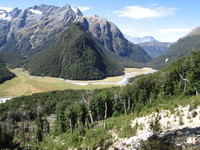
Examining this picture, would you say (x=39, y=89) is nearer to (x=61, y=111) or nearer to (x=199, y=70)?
(x=61, y=111)

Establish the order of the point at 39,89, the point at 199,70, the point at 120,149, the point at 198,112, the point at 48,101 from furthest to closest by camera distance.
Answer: the point at 39,89 → the point at 48,101 → the point at 199,70 → the point at 198,112 → the point at 120,149

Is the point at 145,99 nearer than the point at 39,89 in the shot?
Yes

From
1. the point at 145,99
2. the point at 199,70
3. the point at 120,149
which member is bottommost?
the point at 145,99

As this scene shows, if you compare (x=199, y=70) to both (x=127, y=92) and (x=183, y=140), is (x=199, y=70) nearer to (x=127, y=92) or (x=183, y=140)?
(x=127, y=92)

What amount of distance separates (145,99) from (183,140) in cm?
4731

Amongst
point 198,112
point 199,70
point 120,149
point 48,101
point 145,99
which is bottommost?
point 48,101

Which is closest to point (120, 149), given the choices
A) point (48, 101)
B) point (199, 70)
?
point (199, 70)

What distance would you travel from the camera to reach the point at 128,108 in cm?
5644

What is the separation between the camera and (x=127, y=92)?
6200 cm

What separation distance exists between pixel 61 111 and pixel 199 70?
46350 mm

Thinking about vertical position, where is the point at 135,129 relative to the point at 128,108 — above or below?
above

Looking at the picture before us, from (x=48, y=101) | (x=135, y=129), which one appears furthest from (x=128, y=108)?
(x=48, y=101)

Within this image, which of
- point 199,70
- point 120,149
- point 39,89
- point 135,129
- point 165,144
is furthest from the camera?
point 39,89

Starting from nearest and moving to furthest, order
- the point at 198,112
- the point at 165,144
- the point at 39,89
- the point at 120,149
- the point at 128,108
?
1. the point at 165,144
2. the point at 120,149
3. the point at 198,112
4. the point at 128,108
5. the point at 39,89
